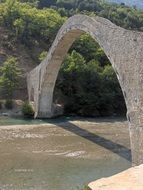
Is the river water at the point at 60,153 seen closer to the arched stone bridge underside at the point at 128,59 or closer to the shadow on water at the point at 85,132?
the shadow on water at the point at 85,132

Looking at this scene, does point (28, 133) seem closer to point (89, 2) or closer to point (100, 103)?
point (100, 103)

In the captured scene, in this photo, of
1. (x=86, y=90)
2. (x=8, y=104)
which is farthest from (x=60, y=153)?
(x=86, y=90)

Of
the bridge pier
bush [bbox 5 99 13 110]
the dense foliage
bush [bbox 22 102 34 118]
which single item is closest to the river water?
the bridge pier

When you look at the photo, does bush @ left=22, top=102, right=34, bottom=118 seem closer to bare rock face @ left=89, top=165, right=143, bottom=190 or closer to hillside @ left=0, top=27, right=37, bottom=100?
hillside @ left=0, top=27, right=37, bottom=100

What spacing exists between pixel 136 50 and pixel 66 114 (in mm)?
24911

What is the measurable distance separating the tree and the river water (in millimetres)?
6546

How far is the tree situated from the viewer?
43.5m

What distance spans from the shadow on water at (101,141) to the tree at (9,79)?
9307 mm

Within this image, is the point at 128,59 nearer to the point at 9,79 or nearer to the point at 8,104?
the point at 8,104

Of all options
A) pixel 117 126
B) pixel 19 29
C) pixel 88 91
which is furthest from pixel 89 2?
pixel 117 126

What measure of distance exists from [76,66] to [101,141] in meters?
18.1

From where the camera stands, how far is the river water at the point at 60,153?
18844 millimetres

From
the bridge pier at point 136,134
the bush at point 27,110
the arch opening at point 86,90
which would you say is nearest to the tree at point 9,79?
the bush at point 27,110

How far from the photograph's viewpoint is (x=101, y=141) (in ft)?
93.5
